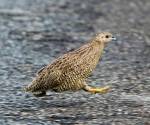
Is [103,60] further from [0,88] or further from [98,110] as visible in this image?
[98,110]

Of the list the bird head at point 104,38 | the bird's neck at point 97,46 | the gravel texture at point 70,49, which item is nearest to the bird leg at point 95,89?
the gravel texture at point 70,49

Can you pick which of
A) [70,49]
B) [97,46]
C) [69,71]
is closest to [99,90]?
[97,46]

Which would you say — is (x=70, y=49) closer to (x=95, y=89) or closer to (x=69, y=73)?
(x=95, y=89)

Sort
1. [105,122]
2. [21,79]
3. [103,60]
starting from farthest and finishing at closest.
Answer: [103,60] → [21,79] → [105,122]

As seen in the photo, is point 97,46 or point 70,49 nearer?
point 97,46

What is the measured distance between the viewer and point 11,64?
502 inches

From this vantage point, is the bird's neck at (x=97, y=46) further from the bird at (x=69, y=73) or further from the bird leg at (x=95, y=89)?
the bird leg at (x=95, y=89)

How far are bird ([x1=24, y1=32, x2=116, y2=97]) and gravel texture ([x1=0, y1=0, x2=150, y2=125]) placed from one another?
0.24 meters

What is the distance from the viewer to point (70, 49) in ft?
46.7

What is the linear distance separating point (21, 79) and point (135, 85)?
4.98 ft

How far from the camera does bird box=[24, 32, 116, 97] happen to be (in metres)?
9.46

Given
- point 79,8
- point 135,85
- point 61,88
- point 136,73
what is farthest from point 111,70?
point 79,8

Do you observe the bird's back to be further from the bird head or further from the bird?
the bird head

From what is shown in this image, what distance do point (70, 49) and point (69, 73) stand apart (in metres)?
4.75
